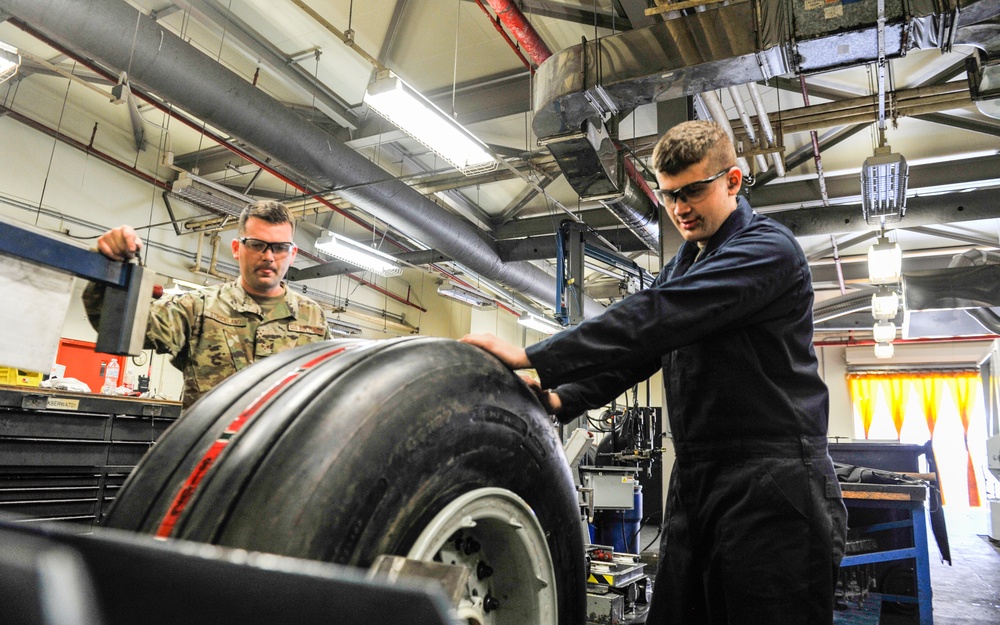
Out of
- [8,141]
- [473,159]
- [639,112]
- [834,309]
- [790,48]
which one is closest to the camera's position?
[790,48]

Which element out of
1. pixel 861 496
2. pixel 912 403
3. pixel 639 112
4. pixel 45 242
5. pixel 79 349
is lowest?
pixel 861 496

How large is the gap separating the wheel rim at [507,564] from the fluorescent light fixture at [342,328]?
817 centimetres

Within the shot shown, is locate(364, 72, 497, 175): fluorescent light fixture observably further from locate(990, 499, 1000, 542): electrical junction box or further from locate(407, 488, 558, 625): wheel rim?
locate(990, 499, 1000, 542): electrical junction box

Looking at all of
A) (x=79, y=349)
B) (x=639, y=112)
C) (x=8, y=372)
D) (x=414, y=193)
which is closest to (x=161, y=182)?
(x=79, y=349)

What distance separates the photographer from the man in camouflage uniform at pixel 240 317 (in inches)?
74.7

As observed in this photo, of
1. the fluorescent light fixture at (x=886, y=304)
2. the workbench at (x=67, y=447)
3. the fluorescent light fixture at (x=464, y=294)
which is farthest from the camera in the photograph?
the fluorescent light fixture at (x=464, y=294)

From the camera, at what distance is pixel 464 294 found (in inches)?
352

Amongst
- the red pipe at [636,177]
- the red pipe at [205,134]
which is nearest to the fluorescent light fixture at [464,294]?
the red pipe at [205,134]

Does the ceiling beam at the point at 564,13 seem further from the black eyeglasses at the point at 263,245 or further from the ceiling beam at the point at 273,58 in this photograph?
the black eyeglasses at the point at 263,245

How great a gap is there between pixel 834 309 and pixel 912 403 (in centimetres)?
560

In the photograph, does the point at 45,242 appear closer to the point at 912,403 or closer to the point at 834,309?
the point at 834,309

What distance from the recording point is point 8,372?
3.66 metres

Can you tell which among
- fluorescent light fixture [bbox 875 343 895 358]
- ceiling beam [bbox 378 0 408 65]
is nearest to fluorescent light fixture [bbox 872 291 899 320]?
fluorescent light fixture [bbox 875 343 895 358]

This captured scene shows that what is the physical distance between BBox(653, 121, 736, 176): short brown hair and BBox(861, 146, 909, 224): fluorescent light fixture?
10.7ft
